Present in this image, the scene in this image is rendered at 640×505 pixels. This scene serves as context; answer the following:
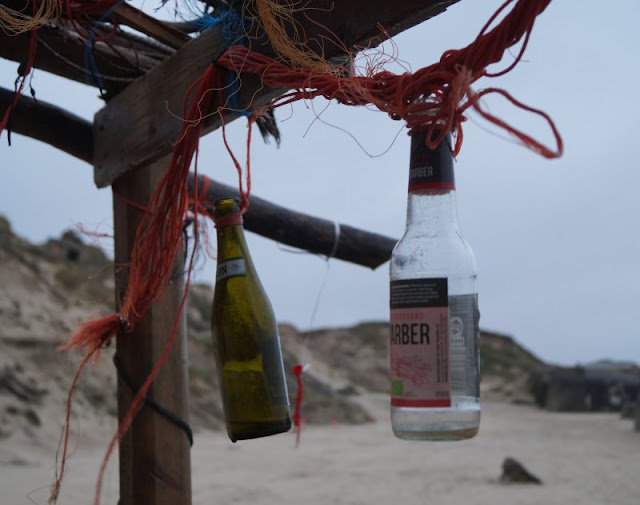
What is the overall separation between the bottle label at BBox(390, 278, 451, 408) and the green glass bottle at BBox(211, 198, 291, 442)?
0.35 metres

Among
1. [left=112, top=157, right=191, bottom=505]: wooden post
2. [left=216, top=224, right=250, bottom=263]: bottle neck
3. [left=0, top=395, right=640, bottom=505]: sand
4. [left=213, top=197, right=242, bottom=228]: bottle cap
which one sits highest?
[left=213, top=197, right=242, bottom=228]: bottle cap

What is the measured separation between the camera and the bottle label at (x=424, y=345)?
1348 mm

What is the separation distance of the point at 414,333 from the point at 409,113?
42cm

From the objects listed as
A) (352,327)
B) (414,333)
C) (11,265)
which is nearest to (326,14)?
(414,333)

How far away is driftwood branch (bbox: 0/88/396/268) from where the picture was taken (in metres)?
2.48

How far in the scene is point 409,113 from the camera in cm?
135

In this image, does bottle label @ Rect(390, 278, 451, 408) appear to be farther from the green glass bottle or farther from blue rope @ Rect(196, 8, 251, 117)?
blue rope @ Rect(196, 8, 251, 117)

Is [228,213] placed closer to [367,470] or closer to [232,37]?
[232,37]

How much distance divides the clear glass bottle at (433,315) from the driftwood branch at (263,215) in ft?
5.10

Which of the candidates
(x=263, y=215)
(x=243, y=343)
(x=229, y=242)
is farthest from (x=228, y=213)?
(x=263, y=215)

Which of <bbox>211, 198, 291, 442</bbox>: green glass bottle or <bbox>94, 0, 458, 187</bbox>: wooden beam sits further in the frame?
<bbox>211, 198, 291, 442</bbox>: green glass bottle

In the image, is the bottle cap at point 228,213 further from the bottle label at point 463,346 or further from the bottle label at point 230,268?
the bottle label at point 463,346

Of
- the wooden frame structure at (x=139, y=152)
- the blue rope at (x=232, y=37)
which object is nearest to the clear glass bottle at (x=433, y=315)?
the blue rope at (x=232, y=37)

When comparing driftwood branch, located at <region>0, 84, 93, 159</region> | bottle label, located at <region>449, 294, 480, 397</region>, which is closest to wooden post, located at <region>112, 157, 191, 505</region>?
driftwood branch, located at <region>0, 84, 93, 159</region>
